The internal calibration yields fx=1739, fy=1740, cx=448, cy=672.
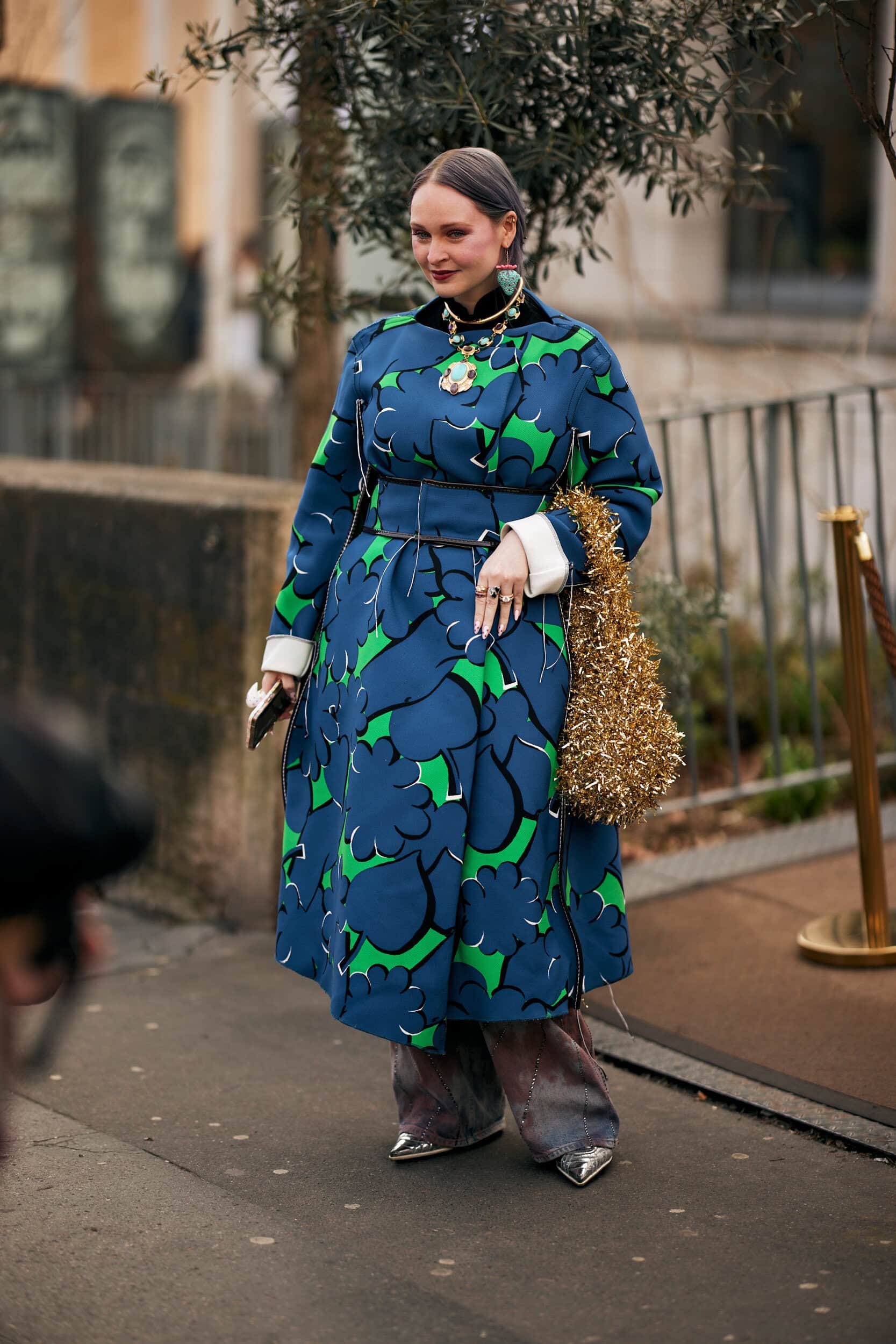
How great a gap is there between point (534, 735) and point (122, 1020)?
5.73ft

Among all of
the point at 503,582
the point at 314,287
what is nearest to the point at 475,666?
the point at 503,582

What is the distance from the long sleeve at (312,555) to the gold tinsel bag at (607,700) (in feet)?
1.57

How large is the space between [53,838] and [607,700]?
60.8 inches

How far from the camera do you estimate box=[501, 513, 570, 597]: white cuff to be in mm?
3340

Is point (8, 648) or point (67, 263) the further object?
point (67, 263)

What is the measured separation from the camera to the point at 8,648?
5.99 meters

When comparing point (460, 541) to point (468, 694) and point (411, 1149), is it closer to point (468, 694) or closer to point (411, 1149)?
point (468, 694)

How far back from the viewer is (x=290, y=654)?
367 cm

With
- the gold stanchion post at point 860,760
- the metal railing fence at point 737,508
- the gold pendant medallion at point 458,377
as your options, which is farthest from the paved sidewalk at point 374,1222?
the metal railing fence at point 737,508

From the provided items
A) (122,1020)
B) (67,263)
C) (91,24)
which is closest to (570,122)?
(122,1020)

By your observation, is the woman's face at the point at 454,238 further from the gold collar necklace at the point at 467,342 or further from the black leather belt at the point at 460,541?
the black leather belt at the point at 460,541

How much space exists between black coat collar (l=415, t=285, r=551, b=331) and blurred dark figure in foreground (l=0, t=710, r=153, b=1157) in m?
1.54

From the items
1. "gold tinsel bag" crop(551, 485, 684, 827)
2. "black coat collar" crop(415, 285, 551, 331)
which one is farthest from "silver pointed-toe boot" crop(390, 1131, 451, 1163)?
"black coat collar" crop(415, 285, 551, 331)

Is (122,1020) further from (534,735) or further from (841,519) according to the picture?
(841,519)
